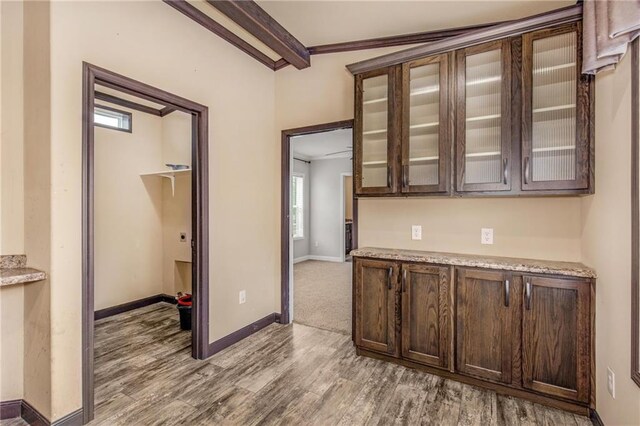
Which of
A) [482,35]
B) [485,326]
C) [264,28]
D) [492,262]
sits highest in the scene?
[264,28]

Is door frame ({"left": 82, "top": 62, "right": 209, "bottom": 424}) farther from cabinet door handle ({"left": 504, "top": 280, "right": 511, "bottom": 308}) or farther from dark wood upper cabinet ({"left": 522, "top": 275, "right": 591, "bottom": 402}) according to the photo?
dark wood upper cabinet ({"left": 522, "top": 275, "right": 591, "bottom": 402})

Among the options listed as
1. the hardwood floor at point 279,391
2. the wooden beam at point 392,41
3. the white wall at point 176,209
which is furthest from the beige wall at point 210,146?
the white wall at point 176,209

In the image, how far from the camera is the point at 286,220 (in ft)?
11.4

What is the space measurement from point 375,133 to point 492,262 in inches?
54.4

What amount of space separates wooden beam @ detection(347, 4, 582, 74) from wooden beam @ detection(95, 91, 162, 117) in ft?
9.40

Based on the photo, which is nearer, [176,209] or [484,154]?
[484,154]

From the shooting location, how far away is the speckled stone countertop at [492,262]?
6.38 ft

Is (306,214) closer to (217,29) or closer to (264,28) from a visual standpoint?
(217,29)

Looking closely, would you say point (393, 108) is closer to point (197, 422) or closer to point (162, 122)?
point (197, 422)

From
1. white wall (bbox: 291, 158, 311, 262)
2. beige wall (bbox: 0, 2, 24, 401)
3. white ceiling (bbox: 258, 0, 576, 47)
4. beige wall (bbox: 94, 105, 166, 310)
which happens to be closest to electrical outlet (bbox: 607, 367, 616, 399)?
white ceiling (bbox: 258, 0, 576, 47)

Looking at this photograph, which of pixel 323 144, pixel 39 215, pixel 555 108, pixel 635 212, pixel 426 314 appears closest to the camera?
pixel 635 212

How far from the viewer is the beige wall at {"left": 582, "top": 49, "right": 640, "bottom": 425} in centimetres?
151

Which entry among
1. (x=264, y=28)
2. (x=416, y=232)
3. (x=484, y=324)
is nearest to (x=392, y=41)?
(x=264, y=28)

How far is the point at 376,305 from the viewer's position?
258 cm
